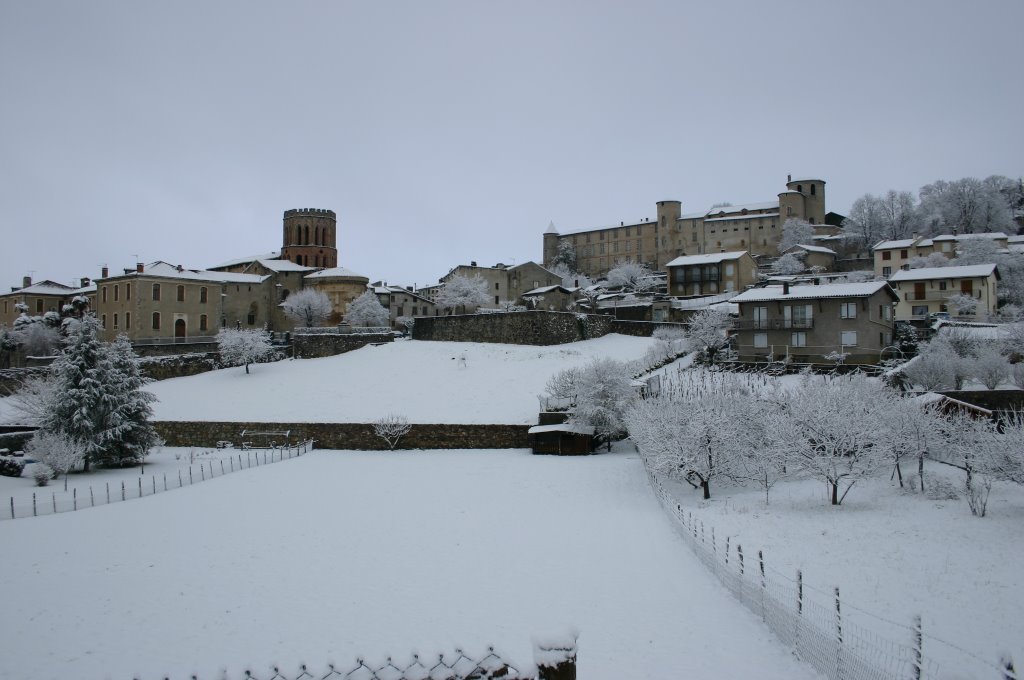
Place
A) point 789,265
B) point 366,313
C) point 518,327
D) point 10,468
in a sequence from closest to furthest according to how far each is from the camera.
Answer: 1. point 10,468
2. point 518,327
3. point 366,313
4. point 789,265

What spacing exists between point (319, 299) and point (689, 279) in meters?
39.4

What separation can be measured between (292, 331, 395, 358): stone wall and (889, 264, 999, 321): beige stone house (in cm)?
4426

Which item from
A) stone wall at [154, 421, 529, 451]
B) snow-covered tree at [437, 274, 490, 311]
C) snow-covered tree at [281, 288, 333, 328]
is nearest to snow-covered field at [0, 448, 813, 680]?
stone wall at [154, 421, 529, 451]

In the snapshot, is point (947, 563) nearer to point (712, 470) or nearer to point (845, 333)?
point (712, 470)

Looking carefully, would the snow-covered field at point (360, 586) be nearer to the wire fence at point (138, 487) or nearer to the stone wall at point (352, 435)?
the wire fence at point (138, 487)

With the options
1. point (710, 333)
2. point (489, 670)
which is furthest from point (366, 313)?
point (489, 670)

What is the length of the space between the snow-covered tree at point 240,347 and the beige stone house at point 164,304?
7.22 meters

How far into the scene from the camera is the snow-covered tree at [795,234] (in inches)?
3310

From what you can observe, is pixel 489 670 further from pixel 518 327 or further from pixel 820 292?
pixel 518 327

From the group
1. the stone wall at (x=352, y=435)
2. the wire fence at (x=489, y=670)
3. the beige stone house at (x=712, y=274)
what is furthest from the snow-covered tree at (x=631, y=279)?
the wire fence at (x=489, y=670)

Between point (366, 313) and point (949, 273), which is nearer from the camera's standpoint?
point (949, 273)

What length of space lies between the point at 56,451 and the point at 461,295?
48268mm

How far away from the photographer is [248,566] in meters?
15.6

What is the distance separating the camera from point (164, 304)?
5616cm
